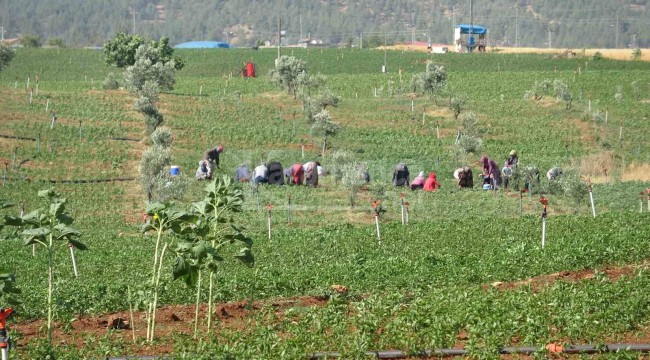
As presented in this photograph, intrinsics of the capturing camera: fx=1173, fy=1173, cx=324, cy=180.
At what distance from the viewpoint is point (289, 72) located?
63.5 meters

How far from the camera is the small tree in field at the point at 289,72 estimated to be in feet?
206

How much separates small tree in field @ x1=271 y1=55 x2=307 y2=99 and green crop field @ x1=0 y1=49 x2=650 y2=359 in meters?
1.35

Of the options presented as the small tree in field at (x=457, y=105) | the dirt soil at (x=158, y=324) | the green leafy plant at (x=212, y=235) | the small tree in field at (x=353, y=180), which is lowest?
the small tree in field at (x=353, y=180)

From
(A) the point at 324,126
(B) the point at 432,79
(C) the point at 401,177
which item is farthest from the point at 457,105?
(C) the point at 401,177

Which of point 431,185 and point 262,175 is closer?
point 431,185

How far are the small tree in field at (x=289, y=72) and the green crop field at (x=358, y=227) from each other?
1.35 metres

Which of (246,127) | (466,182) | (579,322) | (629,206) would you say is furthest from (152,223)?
(246,127)

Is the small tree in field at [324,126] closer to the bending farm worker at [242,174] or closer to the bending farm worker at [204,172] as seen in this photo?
the bending farm worker at [242,174]

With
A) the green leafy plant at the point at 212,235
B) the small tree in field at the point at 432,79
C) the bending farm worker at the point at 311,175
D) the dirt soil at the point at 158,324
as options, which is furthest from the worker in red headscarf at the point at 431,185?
the small tree in field at the point at 432,79

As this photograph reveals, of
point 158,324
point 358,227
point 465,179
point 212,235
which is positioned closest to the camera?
point 212,235

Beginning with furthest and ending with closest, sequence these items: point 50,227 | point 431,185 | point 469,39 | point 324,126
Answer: point 469,39
point 324,126
point 431,185
point 50,227

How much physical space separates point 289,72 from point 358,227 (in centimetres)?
3549

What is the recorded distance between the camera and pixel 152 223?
50.6 ft

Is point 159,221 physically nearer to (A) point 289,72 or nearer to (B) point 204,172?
(B) point 204,172
